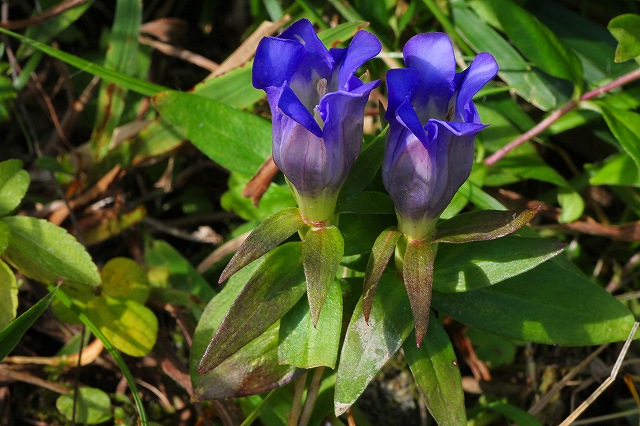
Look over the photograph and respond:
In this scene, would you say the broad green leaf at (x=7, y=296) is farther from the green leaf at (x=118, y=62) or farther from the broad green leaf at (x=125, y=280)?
the green leaf at (x=118, y=62)

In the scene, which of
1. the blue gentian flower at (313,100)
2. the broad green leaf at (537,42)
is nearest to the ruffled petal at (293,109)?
the blue gentian flower at (313,100)

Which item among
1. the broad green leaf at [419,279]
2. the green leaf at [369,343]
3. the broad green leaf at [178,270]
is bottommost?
the broad green leaf at [178,270]

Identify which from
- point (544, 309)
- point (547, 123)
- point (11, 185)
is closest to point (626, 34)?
point (547, 123)

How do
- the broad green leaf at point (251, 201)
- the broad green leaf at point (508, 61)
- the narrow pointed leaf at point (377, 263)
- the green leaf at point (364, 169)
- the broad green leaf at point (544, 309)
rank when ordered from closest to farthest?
the narrow pointed leaf at point (377, 263) → the green leaf at point (364, 169) → the broad green leaf at point (544, 309) → the broad green leaf at point (251, 201) → the broad green leaf at point (508, 61)

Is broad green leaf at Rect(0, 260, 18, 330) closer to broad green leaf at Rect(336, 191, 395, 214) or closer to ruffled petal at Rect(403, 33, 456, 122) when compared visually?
broad green leaf at Rect(336, 191, 395, 214)

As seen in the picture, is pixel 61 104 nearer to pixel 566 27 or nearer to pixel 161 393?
pixel 161 393

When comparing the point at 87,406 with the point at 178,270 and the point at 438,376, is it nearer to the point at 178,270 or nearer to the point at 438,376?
the point at 178,270
